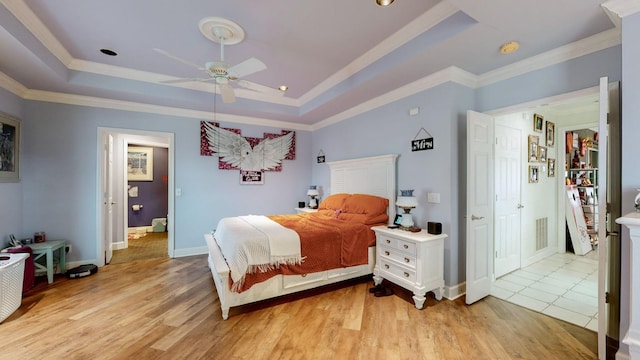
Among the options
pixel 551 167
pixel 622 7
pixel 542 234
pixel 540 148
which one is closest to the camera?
pixel 622 7

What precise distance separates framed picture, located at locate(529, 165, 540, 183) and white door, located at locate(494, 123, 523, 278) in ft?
1.33

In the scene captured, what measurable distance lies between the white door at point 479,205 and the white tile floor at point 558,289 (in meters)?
0.39

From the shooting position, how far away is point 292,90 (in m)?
4.19

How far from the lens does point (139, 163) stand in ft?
21.4

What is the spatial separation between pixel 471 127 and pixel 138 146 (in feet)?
23.4

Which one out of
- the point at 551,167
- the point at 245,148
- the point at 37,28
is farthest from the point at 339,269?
the point at 551,167

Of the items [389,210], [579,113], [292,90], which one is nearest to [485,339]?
[389,210]

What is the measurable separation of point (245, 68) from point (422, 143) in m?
2.10

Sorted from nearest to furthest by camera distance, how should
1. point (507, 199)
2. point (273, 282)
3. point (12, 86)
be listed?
point (273, 282), point (12, 86), point (507, 199)

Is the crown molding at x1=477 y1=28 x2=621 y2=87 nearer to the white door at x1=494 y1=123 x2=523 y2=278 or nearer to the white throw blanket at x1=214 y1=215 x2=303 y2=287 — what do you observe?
the white door at x1=494 y1=123 x2=523 y2=278

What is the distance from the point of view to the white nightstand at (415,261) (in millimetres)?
2602

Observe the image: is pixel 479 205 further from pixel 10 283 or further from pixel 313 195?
pixel 10 283

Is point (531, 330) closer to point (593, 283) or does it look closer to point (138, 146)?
point (593, 283)

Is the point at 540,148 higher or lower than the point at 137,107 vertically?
lower
